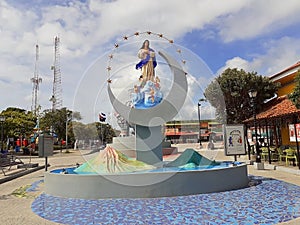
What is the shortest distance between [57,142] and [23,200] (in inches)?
2163

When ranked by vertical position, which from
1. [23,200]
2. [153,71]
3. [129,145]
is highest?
[153,71]

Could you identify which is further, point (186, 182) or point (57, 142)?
point (57, 142)

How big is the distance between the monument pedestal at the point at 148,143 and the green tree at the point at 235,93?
14264mm

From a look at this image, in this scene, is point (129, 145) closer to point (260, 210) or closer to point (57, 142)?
point (260, 210)

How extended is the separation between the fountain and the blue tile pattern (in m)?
0.32

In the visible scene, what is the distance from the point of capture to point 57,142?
2438 inches

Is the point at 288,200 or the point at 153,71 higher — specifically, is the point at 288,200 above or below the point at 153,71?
below

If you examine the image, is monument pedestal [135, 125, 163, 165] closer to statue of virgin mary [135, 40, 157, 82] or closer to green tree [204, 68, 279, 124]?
statue of virgin mary [135, 40, 157, 82]

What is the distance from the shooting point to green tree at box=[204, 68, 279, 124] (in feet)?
81.5

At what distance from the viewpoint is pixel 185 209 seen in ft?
24.9

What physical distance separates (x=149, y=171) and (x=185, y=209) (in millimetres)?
3649

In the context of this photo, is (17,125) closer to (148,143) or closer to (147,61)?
(147,61)

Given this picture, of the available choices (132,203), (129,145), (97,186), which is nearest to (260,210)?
(132,203)

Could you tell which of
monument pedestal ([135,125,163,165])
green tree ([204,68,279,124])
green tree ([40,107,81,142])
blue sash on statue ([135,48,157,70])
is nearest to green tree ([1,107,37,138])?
green tree ([40,107,81,142])
